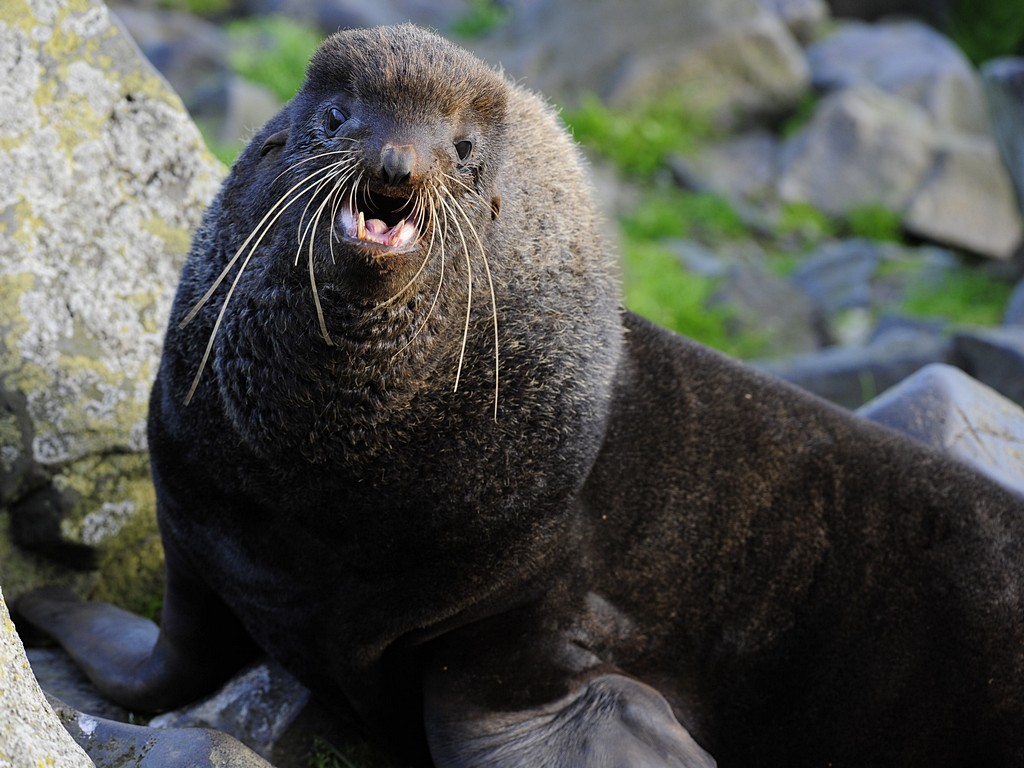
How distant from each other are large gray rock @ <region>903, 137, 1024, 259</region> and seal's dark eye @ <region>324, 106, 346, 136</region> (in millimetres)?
11909

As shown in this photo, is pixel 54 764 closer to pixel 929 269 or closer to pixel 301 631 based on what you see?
pixel 301 631

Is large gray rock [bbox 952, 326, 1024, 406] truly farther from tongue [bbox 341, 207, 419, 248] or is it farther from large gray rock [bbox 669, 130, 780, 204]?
large gray rock [bbox 669, 130, 780, 204]

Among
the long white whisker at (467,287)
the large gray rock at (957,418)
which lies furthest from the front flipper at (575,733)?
the large gray rock at (957,418)

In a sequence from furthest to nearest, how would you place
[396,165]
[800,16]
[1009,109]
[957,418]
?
[800,16] → [1009,109] → [957,418] → [396,165]

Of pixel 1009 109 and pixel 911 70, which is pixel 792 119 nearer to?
pixel 911 70

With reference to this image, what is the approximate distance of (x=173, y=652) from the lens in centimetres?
439

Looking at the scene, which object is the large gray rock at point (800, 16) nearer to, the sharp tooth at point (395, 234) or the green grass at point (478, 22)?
the green grass at point (478, 22)

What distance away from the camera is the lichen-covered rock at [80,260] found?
4.86 meters

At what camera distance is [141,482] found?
5086 millimetres

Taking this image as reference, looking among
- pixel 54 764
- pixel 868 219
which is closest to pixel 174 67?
pixel 868 219

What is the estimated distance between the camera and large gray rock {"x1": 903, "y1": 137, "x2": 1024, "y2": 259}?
46.4 feet

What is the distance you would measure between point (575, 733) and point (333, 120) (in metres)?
1.93

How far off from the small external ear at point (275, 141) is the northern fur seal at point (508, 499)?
2 cm

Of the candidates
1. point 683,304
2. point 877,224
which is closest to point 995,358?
point 683,304
